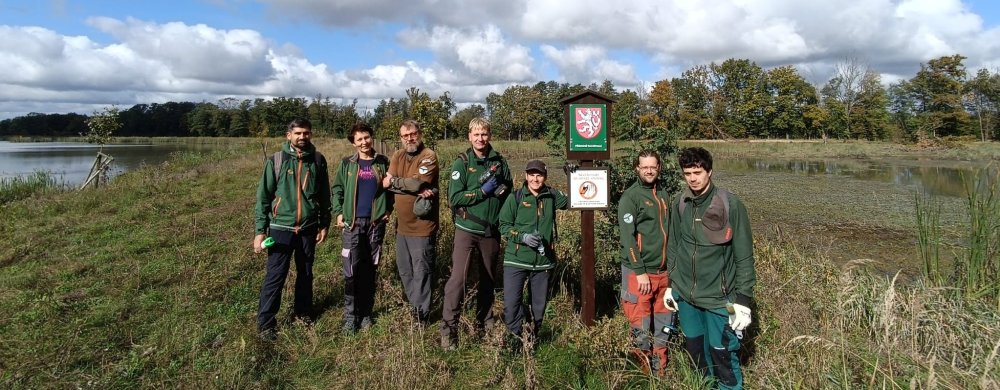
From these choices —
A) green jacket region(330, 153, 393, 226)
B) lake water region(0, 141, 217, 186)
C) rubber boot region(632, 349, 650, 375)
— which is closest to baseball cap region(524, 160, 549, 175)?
green jacket region(330, 153, 393, 226)

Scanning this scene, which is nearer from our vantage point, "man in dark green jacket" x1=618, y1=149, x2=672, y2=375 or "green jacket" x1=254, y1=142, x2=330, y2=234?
"man in dark green jacket" x1=618, y1=149, x2=672, y2=375

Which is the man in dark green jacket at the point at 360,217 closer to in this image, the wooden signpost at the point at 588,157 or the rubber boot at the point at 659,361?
the wooden signpost at the point at 588,157

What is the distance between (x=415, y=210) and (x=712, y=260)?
2.09 metres

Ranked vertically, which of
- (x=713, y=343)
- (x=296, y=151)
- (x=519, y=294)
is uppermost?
(x=296, y=151)

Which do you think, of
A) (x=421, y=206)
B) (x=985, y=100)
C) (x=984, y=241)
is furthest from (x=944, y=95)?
(x=421, y=206)

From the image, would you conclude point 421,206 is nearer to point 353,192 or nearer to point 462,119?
point 353,192

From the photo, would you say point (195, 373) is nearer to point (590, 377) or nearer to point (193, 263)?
point (590, 377)

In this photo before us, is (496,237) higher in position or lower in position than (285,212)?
lower

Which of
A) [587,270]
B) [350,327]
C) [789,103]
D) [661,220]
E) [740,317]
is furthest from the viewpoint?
[789,103]

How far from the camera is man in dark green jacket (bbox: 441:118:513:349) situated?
11.7 feet

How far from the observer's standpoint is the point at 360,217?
390cm

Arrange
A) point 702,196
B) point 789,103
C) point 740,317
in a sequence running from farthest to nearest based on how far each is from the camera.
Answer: point 789,103
point 702,196
point 740,317

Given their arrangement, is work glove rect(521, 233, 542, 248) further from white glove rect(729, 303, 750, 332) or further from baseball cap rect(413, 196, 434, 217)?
white glove rect(729, 303, 750, 332)

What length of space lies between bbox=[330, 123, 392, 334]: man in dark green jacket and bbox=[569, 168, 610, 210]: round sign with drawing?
1.53 meters
